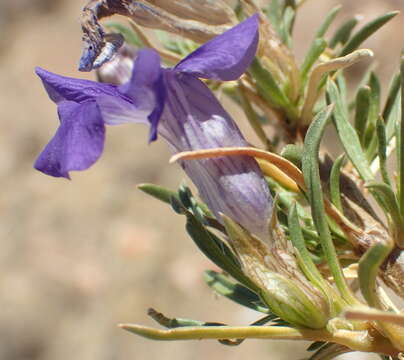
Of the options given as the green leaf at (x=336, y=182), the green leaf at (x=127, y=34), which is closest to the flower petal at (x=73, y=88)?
the green leaf at (x=336, y=182)

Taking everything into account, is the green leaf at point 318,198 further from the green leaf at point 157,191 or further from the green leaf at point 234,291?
the green leaf at point 157,191

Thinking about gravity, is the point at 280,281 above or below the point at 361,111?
below

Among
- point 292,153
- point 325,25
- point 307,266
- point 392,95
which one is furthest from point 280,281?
point 325,25

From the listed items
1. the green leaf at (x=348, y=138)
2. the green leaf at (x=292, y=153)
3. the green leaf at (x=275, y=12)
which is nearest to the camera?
the green leaf at (x=292, y=153)

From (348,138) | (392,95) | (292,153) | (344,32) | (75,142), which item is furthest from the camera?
(344,32)

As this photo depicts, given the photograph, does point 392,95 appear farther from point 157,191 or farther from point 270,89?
point 157,191

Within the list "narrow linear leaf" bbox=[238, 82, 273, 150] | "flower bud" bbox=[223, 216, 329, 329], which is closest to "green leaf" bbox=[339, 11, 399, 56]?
"narrow linear leaf" bbox=[238, 82, 273, 150]

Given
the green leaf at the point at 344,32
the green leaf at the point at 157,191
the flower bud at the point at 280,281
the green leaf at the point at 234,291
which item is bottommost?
the green leaf at the point at 234,291

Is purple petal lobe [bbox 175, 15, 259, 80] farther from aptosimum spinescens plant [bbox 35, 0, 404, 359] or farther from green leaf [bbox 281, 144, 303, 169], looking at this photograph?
green leaf [bbox 281, 144, 303, 169]
